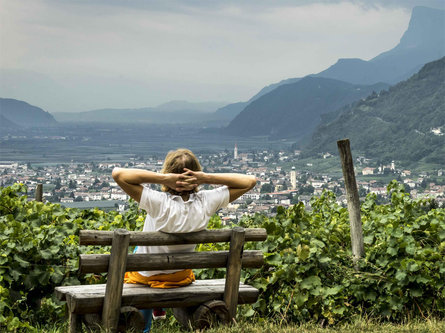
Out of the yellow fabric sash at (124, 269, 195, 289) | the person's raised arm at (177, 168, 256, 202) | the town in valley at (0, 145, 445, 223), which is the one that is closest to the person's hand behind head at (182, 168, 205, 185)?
the person's raised arm at (177, 168, 256, 202)

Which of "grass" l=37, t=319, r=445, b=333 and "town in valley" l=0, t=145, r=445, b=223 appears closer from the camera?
"grass" l=37, t=319, r=445, b=333

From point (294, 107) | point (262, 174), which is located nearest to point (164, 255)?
point (262, 174)

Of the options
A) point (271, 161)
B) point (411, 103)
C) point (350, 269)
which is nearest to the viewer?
point (350, 269)

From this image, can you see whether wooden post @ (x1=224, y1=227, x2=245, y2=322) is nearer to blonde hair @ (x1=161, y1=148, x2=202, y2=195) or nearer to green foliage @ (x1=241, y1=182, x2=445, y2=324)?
blonde hair @ (x1=161, y1=148, x2=202, y2=195)

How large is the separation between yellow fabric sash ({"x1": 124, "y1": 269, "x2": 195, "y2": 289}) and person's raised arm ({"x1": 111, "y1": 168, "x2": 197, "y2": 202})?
59 cm

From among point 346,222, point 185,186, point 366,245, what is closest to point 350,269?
point 366,245

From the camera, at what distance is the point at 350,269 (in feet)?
19.9

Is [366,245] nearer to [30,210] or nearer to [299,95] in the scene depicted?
[30,210]

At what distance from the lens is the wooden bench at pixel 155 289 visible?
4.23 m

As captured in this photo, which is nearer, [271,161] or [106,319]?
[106,319]

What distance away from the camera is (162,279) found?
15.1 ft

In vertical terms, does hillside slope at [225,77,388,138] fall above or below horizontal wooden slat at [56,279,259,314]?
above

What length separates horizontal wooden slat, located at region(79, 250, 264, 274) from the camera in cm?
424

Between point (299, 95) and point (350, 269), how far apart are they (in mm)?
161285
